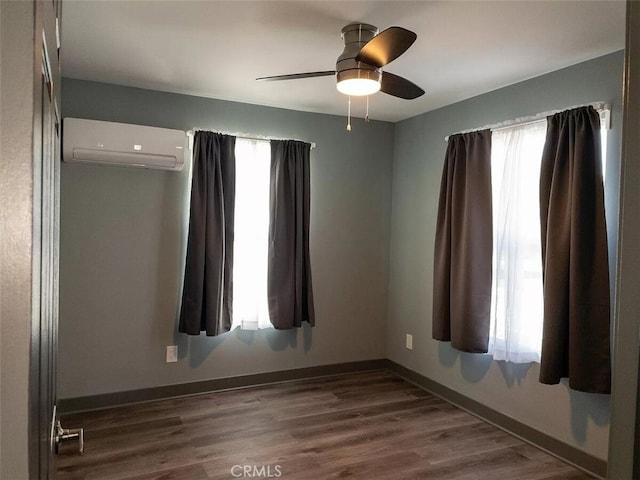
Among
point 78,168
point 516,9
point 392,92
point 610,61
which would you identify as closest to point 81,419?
point 78,168

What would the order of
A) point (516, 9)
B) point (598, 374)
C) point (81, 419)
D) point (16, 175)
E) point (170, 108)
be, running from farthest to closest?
1. point (170, 108)
2. point (81, 419)
3. point (598, 374)
4. point (516, 9)
5. point (16, 175)

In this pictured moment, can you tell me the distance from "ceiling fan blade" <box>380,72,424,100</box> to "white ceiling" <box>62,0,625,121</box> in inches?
10.5

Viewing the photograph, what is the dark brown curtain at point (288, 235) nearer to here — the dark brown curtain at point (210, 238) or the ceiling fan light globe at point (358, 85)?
the dark brown curtain at point (210, 238)

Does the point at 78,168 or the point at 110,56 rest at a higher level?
the point at 110,56

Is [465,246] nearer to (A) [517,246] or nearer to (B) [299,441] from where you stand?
(A) [517,246]

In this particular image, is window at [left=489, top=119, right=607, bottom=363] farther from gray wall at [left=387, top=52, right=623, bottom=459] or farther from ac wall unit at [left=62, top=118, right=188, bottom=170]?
ac wall unit at [left=62, top=118, right=188, bottom=170]

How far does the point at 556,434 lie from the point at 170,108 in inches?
147

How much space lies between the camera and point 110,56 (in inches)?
120

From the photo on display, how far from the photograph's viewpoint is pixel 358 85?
8.20 feet

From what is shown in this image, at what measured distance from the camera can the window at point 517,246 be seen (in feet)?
10.6

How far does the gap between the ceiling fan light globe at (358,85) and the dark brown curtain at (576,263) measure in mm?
1313

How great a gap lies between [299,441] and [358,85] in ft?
7.69

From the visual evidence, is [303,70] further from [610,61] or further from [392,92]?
[610,61]

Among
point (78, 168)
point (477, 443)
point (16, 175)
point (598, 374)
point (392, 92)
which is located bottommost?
point (477, 443)
